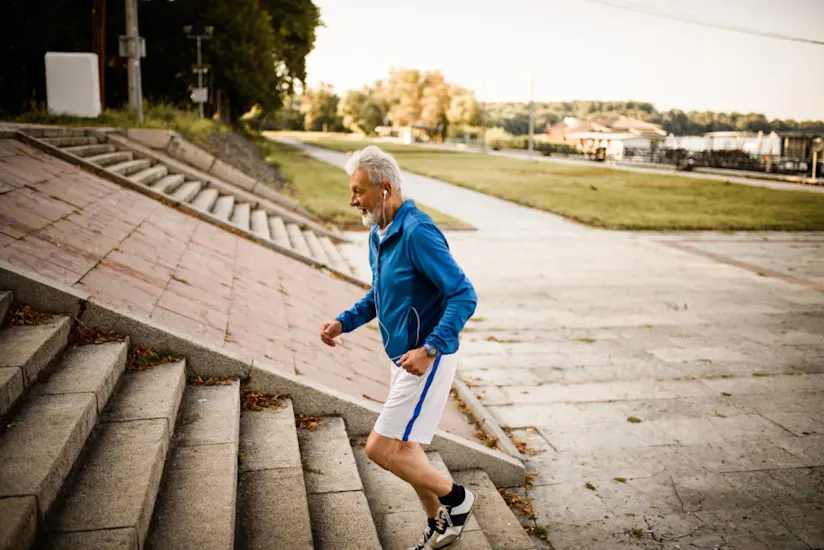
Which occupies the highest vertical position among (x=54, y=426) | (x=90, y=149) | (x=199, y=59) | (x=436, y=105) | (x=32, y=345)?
(x=436, y=105)

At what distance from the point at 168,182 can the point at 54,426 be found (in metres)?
9.06

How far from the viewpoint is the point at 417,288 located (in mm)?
3176

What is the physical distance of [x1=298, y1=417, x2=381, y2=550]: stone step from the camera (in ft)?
11.3

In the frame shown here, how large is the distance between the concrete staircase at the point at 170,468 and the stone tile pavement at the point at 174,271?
0.78m

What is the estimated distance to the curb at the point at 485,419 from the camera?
4980 millimetres

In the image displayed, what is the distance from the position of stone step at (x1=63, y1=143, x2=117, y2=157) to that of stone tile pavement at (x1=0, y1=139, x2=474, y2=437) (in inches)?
51.6

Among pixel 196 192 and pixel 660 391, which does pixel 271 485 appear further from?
pixel 196 192

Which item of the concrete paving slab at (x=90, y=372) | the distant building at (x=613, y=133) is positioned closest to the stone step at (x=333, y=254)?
the concrete paving slab at (x=90, y=372)

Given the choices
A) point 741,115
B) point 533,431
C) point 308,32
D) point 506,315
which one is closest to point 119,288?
point 533,431

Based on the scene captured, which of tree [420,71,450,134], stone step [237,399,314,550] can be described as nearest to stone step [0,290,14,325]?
stone step [237,399,314,550]

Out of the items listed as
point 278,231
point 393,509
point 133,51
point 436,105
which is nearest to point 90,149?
point 278,231

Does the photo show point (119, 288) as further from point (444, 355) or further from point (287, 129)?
point (287, 129)

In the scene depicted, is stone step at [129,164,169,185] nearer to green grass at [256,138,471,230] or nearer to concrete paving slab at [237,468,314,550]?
green grass at [256,138,471,230]

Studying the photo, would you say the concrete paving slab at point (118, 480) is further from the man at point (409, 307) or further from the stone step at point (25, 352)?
the man at point (409, 307)
